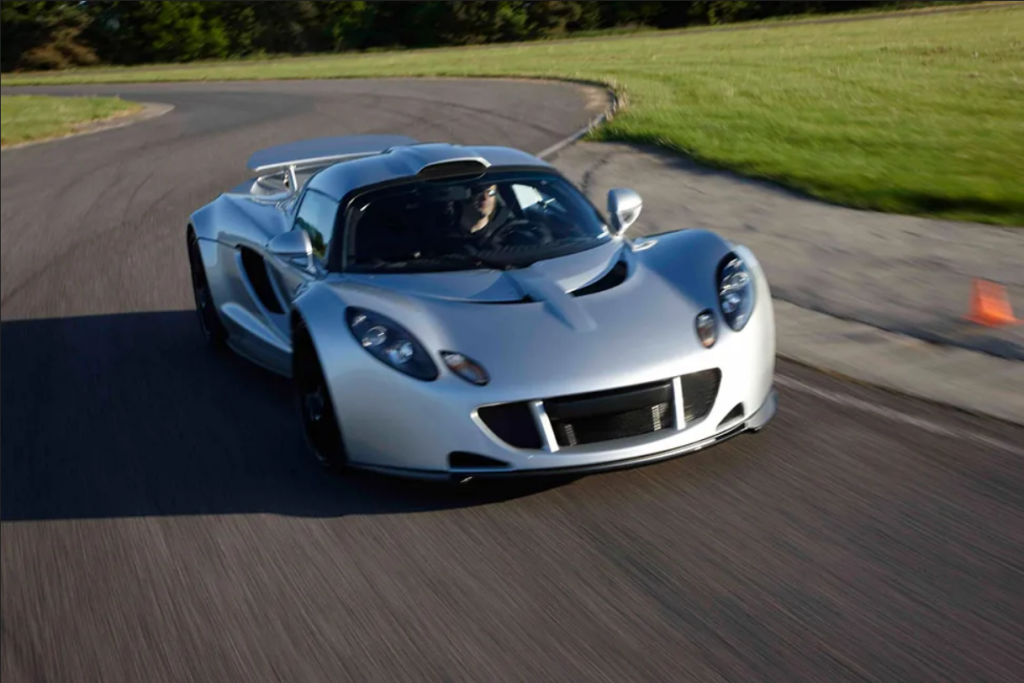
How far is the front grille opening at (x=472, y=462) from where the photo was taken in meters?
4.79

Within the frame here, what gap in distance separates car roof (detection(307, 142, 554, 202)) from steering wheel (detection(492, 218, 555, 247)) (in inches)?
16.9

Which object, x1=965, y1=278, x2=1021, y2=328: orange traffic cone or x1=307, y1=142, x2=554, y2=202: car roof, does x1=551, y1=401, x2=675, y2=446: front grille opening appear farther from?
x1=965, y1=278, x2=1021, y2=328: orange traffic cone

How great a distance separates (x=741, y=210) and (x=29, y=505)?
6991mm

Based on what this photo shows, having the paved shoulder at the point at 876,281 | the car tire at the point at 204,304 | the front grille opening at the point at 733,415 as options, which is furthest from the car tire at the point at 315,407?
the paved shoulder at the point at 876,281

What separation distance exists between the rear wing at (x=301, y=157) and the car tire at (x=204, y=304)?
0.53m

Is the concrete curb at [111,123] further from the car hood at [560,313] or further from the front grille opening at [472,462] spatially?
→ the front grille opening at [472,462]

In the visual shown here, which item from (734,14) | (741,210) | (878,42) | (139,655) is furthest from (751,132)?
(734,14)

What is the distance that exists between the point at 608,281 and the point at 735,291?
21.0 inches

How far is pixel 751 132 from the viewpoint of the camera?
51.3 ft

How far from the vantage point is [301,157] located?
25.8ft

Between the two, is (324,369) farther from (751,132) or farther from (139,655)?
(751,132)

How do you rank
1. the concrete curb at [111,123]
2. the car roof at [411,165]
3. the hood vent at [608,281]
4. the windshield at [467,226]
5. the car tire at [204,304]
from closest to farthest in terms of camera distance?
the hood vent at [608,281]
the windshield at [467,226]
the car roof at [411,165]
the car tire at [204,304]
the concrete curb at [111,123]

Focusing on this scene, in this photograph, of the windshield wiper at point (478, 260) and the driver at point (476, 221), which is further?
the driver at point (476, 221)

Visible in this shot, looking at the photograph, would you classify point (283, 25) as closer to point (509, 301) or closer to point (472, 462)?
point (509, 301)
